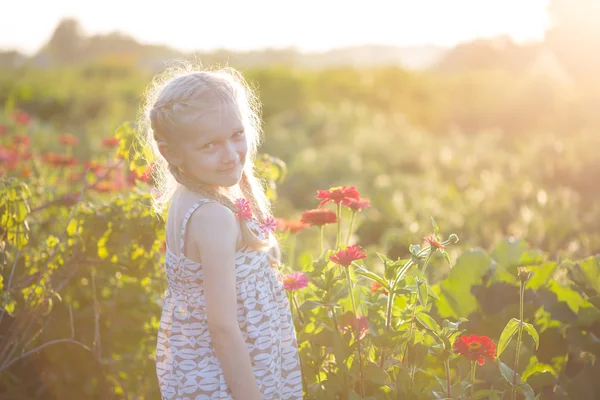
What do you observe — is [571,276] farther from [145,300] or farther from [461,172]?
[461,172]

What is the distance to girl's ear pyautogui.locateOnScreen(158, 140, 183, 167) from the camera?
1.84m

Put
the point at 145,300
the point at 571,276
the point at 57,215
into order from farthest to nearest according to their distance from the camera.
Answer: the point at 57,215, the point at 145,300, the point at 571,276

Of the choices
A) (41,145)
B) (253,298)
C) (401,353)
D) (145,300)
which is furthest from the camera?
(41,145)

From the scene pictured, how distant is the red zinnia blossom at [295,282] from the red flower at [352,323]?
21 centimetres

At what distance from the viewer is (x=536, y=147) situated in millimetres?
8258

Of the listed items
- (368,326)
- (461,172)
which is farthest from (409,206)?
(368,326)

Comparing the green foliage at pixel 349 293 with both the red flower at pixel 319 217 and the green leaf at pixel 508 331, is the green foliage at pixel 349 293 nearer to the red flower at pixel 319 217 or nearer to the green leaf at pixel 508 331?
the green leaf at pixel 508 331

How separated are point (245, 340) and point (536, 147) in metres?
7.25

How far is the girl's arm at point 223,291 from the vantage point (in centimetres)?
171

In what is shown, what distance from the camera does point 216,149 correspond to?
1.83 m

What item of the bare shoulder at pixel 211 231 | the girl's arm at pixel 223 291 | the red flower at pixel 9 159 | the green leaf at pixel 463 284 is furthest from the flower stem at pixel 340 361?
the red flower at pixel 9 159

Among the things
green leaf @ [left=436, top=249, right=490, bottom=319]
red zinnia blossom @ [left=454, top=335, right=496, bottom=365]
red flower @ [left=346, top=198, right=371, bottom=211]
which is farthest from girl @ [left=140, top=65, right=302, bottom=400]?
green leaf @ [left=436, top=249, right=490, bottom=319]

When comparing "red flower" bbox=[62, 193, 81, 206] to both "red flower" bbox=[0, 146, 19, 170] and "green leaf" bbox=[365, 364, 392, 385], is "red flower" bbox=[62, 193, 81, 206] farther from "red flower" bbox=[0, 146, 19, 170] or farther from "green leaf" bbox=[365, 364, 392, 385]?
"red flower" bbox=[0, 146, 19, 170]

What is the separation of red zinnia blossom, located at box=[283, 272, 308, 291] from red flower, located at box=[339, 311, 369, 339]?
0.70 ft
